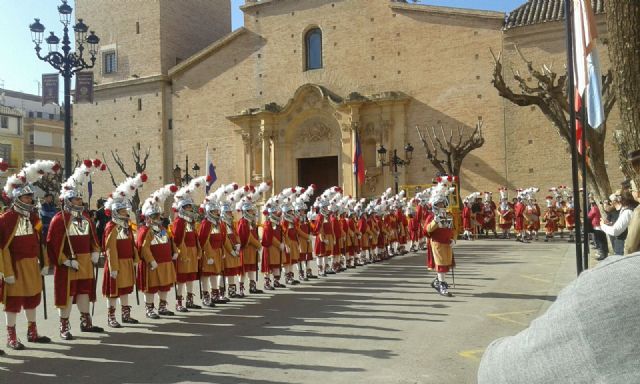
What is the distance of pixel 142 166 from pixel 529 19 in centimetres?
2516

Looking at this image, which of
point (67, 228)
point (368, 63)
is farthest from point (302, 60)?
point (67, 228)

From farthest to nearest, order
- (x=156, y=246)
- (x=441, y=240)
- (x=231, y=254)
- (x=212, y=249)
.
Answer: (x=231, y=254), (x=441, y=240), (x=212, y=249), (x=156, y=246)

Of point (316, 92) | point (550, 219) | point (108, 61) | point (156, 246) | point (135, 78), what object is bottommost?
point (550, 219)

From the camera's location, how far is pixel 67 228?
28.1 feet

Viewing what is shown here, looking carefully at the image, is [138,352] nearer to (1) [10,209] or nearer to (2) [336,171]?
(1) [10,209]

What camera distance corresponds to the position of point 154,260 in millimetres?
9664

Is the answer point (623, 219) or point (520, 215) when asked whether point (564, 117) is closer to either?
point (623, 219)

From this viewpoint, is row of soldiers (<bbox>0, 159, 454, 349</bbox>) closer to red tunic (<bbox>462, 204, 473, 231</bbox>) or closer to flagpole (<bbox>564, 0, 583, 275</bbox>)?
flagpole (<bbox>564, 0, 583, 275</bbox>)

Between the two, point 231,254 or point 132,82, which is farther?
point 132,82

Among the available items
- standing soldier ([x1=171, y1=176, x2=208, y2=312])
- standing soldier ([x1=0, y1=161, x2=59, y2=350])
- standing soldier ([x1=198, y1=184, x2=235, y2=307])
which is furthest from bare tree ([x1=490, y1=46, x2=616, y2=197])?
standing soldier ([x1=0, y1=161, x2=59, y2=350])

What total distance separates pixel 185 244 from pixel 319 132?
2515cm

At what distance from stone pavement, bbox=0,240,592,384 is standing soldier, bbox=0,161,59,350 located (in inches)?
19.4

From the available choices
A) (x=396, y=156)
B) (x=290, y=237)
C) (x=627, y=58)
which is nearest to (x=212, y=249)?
(x=290, y=237)

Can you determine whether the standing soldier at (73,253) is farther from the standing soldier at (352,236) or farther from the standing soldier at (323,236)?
the standing soldier at (352,236)
